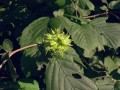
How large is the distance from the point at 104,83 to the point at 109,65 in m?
0.22

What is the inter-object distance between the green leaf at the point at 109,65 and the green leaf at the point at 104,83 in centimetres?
11

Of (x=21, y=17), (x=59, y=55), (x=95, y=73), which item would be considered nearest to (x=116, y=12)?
(x=95, y=73)

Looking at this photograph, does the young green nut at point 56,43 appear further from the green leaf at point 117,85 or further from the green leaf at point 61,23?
the green leaf at point 117,85

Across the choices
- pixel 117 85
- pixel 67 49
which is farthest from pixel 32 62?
pixel 117 85

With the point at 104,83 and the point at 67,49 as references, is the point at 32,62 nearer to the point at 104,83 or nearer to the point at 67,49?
the point at 67,49

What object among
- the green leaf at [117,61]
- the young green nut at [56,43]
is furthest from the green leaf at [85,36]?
the green leaf at [117,61]

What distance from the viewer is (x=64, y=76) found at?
6.06 ft

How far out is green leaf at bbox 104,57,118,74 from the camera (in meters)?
2.35

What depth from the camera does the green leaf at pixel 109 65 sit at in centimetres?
235

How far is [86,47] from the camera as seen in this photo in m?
1.94

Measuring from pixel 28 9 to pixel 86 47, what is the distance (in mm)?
858

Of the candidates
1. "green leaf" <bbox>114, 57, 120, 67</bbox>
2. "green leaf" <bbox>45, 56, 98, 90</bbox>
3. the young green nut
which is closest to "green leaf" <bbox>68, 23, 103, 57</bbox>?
"green leaf" <bbox>45, 56, 98, 90</bbox>

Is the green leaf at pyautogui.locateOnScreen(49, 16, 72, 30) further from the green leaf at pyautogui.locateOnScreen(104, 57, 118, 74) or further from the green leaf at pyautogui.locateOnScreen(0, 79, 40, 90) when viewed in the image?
the green leaf at pyautogui.locateOnScreen(104, 57, 118, 74)

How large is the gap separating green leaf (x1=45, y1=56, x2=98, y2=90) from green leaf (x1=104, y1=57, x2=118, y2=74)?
0.48 meters
